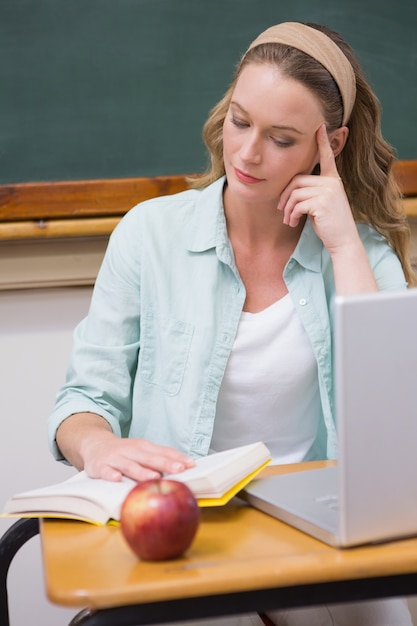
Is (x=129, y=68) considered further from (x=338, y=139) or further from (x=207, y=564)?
(x=207, y=564)

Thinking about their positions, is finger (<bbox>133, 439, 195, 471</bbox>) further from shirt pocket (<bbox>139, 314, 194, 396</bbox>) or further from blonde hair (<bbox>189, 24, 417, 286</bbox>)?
blonde hair (<bbox>189, 24, 417, 286</bbox>)

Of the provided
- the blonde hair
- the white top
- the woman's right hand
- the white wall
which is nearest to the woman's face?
the blonde hair

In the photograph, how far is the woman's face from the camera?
1.44 meters

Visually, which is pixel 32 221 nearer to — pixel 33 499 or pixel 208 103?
pixel 208 103

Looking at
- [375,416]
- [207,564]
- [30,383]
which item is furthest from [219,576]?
[30,383]

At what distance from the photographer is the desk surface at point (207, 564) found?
2.74 ft

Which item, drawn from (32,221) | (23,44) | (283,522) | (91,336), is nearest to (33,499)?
(283,522)

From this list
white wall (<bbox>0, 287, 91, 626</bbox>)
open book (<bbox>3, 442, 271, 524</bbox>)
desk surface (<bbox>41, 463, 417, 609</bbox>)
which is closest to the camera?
desk surface (<bbox>41, 463, 417, 609</bbox>)

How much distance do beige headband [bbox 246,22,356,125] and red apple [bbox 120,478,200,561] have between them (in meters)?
0.88

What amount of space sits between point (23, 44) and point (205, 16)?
0.41 metres

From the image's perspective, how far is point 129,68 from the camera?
204 cm

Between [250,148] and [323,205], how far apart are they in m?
0.18

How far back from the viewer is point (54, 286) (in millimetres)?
2119

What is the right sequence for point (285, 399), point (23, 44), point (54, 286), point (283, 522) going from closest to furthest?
point (283, 522), point (285, 399), point (23, 44), point (54, 286)
